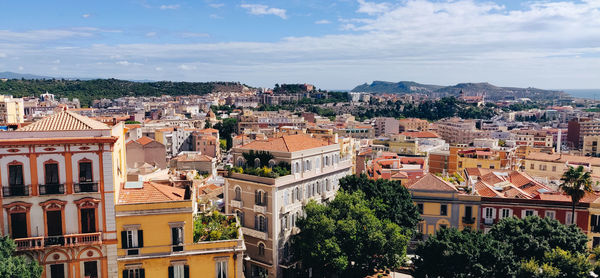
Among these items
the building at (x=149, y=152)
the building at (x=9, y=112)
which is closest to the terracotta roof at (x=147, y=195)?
the building at (x=149, y=152)

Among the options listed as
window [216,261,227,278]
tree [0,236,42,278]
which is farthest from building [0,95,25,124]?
window [216,261,227,278]

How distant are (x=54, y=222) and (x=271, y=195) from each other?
18.0 m

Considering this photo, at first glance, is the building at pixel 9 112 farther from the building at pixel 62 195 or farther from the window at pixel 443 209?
the window at pixel 443 209

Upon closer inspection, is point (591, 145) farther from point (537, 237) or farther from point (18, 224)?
point (18, 224)

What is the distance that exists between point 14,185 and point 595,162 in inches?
3316

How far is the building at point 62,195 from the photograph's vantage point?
26.1 metres

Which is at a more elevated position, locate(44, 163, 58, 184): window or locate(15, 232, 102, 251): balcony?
locate(44, 163, 58, 184): window

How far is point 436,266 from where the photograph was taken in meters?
36.7

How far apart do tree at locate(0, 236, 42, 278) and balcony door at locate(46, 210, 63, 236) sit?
2068 millimetres

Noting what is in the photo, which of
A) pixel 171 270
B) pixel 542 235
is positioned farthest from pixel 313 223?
pixel 542 235

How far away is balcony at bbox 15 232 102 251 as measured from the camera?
25.9m

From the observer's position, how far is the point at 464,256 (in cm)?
3516

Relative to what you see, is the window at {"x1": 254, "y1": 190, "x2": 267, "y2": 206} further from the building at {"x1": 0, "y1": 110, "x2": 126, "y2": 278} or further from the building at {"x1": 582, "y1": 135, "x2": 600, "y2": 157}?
the building at {"x1": 582, "y1": 135, "x2": 600, "y2": 157}

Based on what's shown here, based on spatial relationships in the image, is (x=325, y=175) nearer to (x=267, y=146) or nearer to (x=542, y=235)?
(x=267, y=146)
